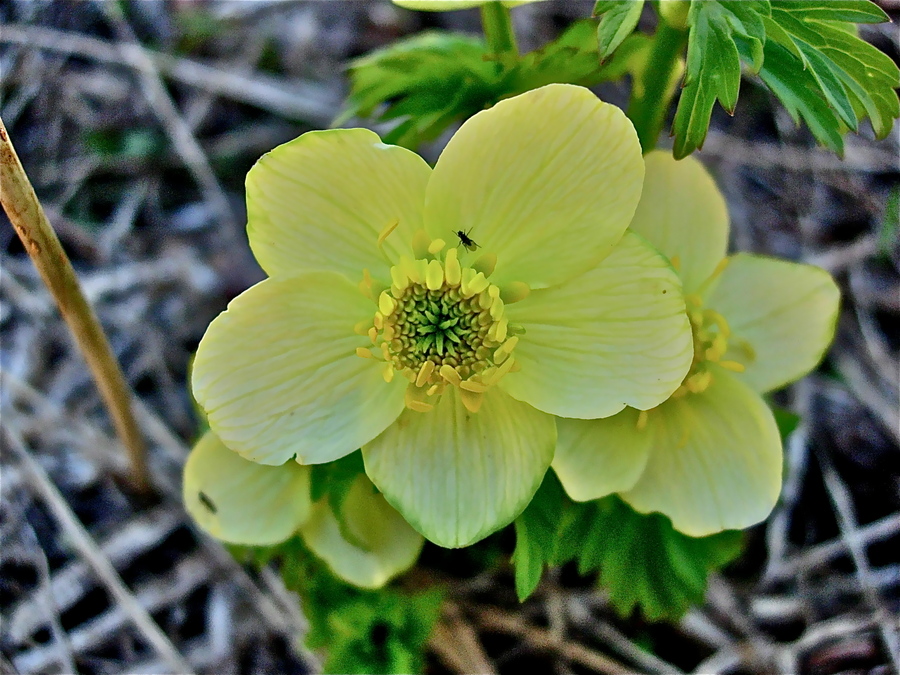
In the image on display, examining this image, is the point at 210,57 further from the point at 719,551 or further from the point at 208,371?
the point at 719,551

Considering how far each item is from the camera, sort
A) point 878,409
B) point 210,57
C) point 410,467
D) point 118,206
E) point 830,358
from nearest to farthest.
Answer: point 410,467 < point 878,409 < point 830,358 < point 118,206 < point 210,57

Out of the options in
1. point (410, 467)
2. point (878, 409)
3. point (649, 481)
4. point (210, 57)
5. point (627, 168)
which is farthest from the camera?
point (210, 57)

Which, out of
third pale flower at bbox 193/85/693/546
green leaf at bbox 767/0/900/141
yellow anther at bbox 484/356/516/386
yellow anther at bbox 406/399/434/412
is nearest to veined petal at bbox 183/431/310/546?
third pale flower at bbox 193/85/693/546

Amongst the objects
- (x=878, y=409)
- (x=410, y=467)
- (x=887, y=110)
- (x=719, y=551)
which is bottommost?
(x=878, y=409)

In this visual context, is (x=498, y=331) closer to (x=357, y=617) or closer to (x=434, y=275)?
(x=434, y=275)

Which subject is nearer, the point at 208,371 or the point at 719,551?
the point at 208,371

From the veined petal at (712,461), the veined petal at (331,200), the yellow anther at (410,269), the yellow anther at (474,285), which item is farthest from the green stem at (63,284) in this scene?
the veined petal at (712,461)

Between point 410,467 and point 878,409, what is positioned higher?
point 410,467

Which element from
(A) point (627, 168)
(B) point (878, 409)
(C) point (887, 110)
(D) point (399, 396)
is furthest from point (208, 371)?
(B) point (878, 409)
